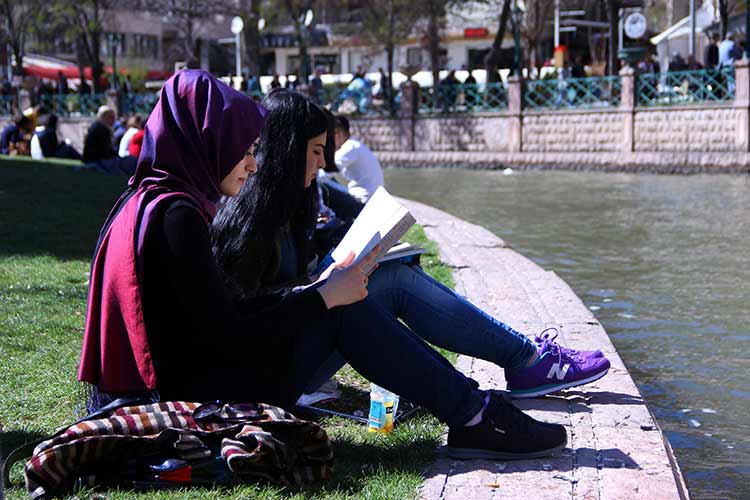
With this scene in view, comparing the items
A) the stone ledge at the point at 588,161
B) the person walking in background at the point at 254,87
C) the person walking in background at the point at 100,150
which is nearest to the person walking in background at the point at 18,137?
the person walking in background at the point at 100,150

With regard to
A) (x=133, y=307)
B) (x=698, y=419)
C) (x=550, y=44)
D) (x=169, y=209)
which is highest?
(x=550, y=44)

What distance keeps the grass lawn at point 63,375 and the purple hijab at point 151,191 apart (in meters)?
0.36

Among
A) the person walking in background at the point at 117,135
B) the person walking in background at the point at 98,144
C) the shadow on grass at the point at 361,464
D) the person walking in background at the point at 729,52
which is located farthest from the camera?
the person walking in background at the point at 729,52

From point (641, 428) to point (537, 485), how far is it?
2.54ft

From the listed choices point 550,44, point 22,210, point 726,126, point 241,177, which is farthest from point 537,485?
point 550,44

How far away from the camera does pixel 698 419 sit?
4809 mm

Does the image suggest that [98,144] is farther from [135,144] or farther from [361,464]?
[361,464]

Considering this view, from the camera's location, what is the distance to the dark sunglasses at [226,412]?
298 centimetres

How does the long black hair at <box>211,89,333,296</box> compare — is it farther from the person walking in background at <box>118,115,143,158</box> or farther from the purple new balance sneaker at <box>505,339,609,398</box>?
the person walking in background at <box>118,115,143,158</box>

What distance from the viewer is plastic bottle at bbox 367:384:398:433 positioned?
371 cm

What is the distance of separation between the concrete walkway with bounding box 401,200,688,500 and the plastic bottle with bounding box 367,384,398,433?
34cm

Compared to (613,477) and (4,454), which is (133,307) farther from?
(613,477)

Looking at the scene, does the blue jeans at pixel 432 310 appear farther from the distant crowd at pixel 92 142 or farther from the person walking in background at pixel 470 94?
the person walking in background at pixel 470 94

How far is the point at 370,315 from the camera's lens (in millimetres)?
3260
